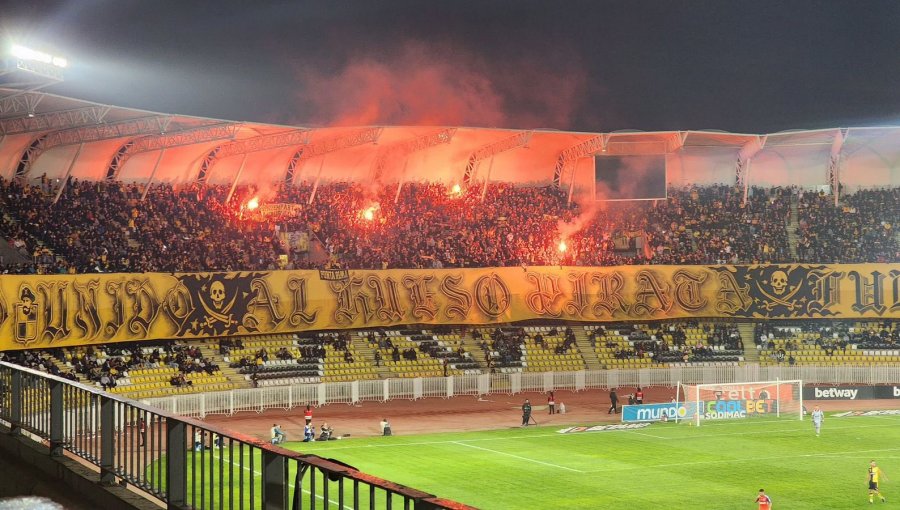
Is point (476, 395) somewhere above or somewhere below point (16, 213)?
below

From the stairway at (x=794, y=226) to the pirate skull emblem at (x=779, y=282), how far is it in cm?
262

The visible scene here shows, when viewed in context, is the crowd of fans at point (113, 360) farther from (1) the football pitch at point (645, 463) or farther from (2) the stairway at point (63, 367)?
(1) the football pitch at point (645, 463)

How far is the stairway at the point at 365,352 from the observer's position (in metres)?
52.0

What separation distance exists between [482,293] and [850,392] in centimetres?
2097

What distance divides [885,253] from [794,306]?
23.8ft

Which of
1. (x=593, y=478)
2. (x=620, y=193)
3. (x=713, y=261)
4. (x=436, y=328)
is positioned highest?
(x=620, y=193)

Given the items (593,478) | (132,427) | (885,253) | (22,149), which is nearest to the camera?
(132,427)

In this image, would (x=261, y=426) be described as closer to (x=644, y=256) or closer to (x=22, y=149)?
(x=22, y=149)

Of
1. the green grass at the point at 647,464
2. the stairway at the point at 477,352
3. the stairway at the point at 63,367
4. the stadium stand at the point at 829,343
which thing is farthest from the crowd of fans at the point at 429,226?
the green grass at the point at 647,464

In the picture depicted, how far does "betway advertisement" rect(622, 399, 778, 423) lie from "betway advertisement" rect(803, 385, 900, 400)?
21.1 feet

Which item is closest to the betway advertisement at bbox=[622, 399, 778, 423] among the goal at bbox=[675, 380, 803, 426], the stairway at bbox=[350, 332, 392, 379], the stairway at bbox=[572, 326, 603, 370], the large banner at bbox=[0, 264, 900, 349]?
the goal at bbox=[675, 380, 803, 426]

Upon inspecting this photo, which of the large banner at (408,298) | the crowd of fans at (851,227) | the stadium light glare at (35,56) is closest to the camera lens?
the stadium light glare at (35,56)

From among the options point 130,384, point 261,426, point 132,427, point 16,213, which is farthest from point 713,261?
point 132,427

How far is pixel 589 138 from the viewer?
6019cm
